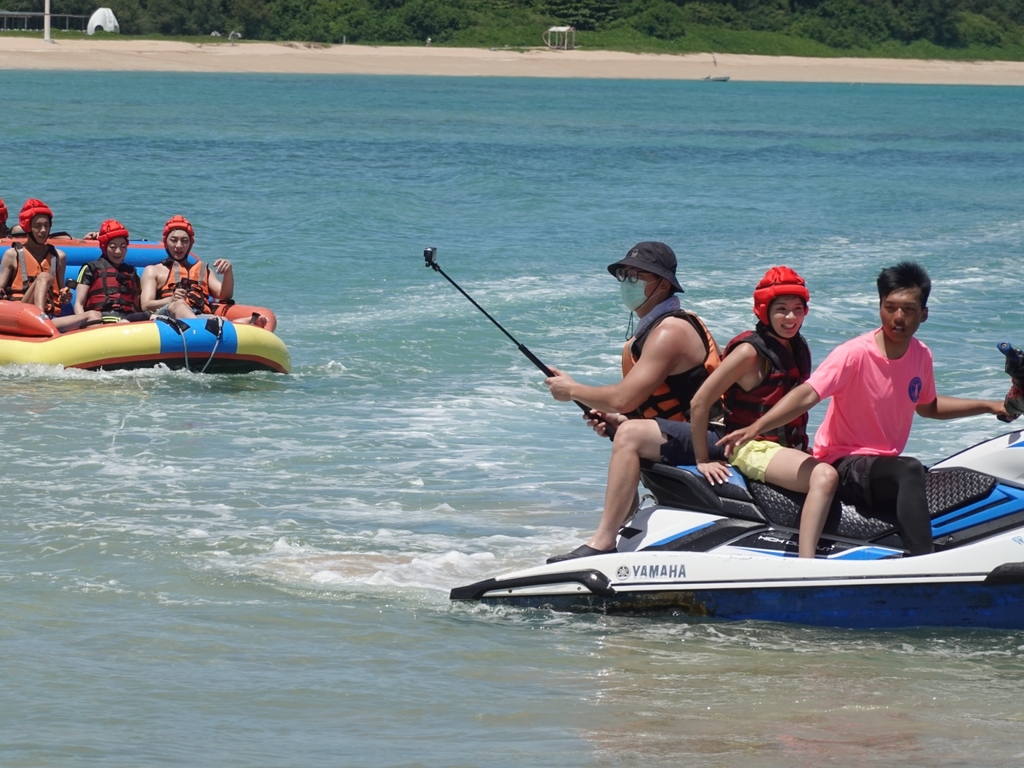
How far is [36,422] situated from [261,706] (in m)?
5.13

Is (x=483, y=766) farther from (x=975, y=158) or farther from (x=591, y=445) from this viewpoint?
(x=975, y=158)

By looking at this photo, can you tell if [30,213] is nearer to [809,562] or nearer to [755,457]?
[755,457]

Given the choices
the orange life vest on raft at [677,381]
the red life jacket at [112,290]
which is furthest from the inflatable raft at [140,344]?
the orange life vest on raft at [677,381]

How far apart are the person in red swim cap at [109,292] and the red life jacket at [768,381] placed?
6841 millimetres

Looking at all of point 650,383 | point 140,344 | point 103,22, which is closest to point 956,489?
point 650,383

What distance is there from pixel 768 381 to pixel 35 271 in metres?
7.35

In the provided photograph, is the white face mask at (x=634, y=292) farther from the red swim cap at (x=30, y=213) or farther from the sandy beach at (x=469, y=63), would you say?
the sandy beach at (x=469, y=63)

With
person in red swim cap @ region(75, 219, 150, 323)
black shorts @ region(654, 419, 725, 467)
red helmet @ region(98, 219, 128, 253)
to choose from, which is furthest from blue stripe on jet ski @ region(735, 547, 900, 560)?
person in red swim cap @ region(75, 219, 150, 323)

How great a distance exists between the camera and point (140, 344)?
11086mm

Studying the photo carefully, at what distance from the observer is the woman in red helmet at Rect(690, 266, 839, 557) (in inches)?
214

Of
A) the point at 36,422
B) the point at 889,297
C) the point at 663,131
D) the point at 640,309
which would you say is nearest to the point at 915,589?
the point at 889,297

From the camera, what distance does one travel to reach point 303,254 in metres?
18.9

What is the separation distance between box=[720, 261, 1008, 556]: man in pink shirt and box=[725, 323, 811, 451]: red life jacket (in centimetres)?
12

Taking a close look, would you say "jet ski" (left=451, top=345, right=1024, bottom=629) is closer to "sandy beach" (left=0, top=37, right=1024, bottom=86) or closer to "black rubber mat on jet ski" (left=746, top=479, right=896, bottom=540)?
"black rubber mat on jet ski" (left=746, top=479, right=896, bottom=540)
